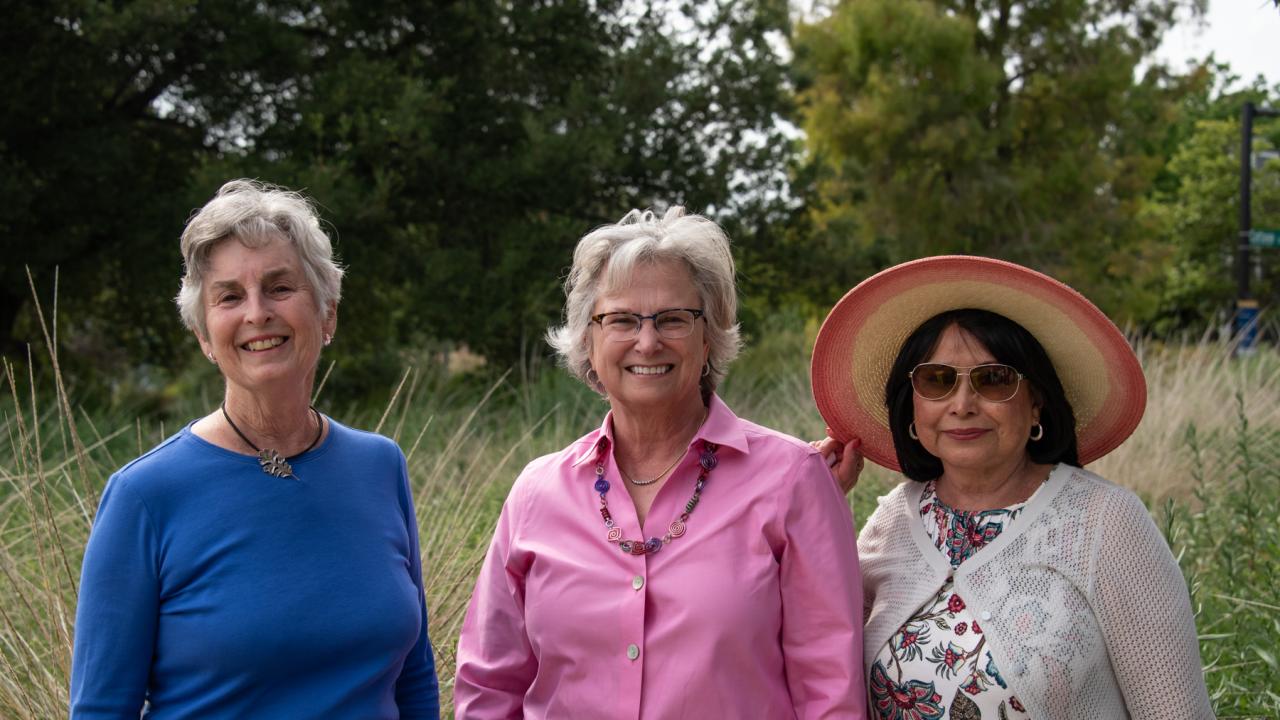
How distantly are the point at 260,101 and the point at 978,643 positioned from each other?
Answer: 10.1m

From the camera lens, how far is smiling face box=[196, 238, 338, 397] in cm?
234

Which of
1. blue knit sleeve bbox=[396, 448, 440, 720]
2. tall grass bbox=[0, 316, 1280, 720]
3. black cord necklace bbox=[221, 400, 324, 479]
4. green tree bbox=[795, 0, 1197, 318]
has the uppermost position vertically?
green tree bbox=[795, 0, 1197, 318]

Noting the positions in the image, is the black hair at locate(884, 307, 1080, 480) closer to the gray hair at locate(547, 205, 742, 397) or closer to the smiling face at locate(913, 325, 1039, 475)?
the smiling face at locate(913, 325, 1039, 475)

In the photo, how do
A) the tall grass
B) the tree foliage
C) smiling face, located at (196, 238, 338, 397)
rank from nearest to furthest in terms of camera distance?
smiling face, located at (196, 238, 338, 397) < the tall grass < the tree foliage

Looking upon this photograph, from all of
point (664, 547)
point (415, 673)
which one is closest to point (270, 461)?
point (415, 673)

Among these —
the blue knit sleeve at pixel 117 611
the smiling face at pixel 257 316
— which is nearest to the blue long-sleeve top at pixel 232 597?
the blue knit sleeve at pixel 117 611

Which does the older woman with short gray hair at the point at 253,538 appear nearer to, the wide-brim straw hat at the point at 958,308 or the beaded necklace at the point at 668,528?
the beaded necklace at the point at 668,528

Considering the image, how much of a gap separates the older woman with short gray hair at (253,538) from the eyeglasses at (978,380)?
1225 millimetres

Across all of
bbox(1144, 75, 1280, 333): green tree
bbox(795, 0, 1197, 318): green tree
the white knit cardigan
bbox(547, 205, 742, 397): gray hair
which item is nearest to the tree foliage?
bbox(795, 0, 1197, 318): green tree

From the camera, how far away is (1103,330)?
266cm

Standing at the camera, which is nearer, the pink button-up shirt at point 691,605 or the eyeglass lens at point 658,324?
the pink button-up shirt at point 691,605

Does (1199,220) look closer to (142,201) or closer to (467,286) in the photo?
(467,286)

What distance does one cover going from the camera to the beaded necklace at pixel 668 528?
2.52 meters

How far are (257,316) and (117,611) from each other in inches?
23.8
